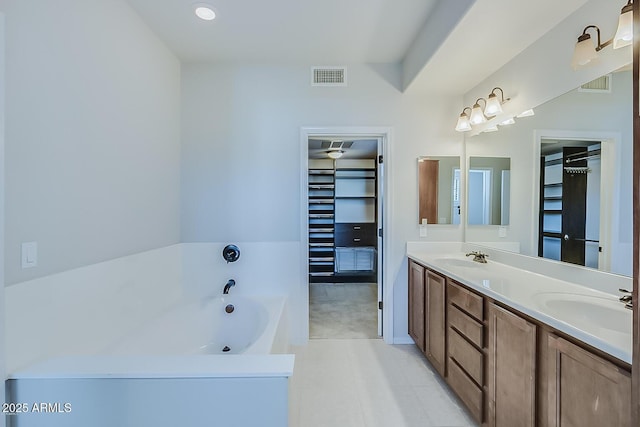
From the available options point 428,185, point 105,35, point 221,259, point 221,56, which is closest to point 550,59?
point 428,185

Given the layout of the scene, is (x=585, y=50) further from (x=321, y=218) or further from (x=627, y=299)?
(x=321, y=218)

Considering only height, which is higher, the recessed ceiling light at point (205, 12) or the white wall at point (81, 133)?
the recessed ceiling light at point (205, 12)

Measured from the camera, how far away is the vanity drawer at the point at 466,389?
5.66ft

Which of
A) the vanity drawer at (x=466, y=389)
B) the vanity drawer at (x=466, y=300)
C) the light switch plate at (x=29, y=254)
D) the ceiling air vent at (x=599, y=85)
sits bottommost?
the vanity drawer at (x=466, y=389)

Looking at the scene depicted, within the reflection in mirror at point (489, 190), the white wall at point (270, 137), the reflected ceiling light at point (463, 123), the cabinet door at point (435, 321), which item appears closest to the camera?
the cabinet door at point (435, 321)

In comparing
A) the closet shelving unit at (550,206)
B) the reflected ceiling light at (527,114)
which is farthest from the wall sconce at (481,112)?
the closet shelving unit at (550,206)

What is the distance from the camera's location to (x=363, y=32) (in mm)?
2355

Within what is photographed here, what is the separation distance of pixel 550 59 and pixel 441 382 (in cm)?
239

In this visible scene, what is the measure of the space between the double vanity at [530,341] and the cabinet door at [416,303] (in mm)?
101

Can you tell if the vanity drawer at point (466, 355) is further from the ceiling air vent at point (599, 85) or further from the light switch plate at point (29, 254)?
the light switch plate at point (29, 254)

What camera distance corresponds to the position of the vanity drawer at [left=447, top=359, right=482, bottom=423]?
1.73 metres

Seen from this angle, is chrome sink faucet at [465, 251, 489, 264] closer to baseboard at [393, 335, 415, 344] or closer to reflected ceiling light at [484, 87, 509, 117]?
baseboard at [393, 335, 415, 344]

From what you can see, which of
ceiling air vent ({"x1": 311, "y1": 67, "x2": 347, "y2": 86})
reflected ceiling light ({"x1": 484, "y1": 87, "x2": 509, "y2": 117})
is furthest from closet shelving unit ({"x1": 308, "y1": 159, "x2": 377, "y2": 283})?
reflected ceiling light ({"x1": 484, "y1": 87, "x2": 509, "y2": 117})

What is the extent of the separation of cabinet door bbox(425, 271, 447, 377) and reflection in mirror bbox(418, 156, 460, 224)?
2.34 ft
